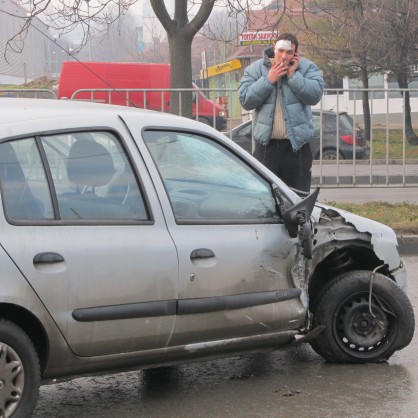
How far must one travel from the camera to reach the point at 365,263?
587cm

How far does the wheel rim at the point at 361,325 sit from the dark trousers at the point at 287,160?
2.42 meters

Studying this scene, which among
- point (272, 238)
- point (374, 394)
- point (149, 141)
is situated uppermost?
point (149, 141)

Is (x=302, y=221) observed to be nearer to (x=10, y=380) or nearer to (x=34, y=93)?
(x=10, y=380)

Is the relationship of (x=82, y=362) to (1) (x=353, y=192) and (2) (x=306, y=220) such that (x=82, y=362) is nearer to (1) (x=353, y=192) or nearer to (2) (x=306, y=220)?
(2) (x=306, y=220)

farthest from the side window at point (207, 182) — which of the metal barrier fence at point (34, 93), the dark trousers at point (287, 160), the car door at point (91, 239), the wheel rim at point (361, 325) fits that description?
the metal barrier fence at point (34, 93)

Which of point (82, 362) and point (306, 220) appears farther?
point (306, 220)

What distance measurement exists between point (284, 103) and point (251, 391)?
3060 millimetres

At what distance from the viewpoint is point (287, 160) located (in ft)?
25.9

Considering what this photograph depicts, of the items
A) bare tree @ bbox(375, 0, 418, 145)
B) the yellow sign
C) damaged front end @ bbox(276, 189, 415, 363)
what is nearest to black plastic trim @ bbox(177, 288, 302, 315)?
damaged front end @ bbox(276, 189, 415, 363)

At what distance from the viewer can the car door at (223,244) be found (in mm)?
4867

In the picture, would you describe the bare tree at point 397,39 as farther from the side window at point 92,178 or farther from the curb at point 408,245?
the side window at point 92,178

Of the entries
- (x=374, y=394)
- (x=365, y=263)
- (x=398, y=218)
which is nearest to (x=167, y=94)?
(x=398, y=218)

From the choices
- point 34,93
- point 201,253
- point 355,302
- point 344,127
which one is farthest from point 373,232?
point 34,93

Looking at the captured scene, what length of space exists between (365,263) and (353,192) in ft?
27.7
